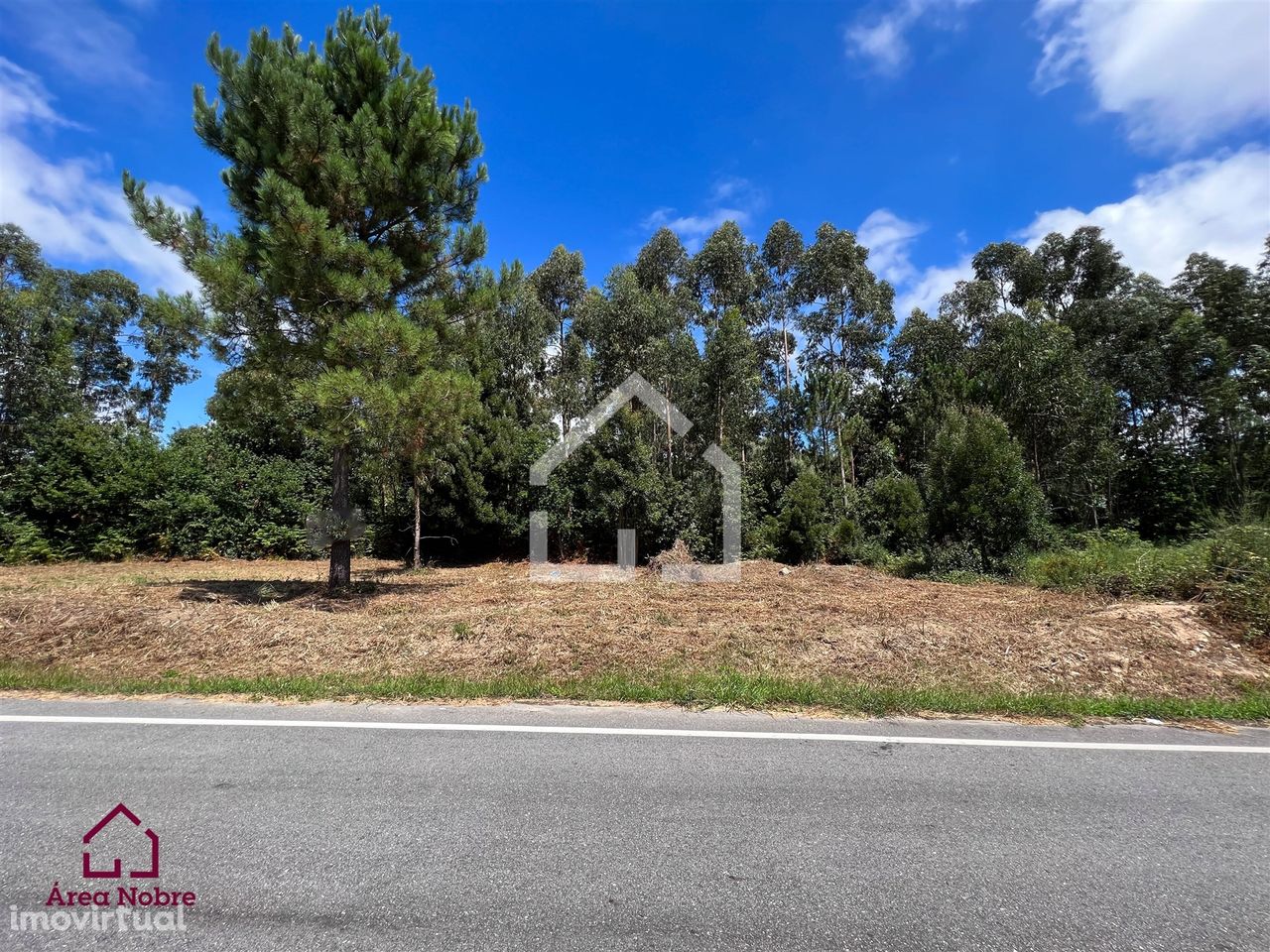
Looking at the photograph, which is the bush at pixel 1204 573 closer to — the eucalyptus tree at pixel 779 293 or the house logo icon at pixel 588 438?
the house logo icon at pixel 588 438

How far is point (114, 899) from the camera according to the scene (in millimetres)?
2326

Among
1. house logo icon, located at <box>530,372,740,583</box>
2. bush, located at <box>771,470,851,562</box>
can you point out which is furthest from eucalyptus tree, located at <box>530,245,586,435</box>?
bush, located at <box>771,470,851,562</box>

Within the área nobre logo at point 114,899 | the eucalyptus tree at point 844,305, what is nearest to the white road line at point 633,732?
the área nobre logo at point 114,899

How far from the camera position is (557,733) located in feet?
13.9

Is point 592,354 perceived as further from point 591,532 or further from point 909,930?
point 909,930

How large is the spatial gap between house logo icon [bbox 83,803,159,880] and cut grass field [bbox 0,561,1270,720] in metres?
2.26

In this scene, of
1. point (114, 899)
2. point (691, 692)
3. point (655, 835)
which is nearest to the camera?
point (114, 899)

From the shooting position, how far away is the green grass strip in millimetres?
4887

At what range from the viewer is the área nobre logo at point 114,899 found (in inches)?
85.0

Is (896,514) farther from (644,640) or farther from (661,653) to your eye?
(661,653)

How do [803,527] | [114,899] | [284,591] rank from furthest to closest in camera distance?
[803,527], [284,591], [114,899]

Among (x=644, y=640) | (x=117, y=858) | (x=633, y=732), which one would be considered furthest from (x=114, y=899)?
(x=644, y=640)

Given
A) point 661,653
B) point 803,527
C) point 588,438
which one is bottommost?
point 661,653

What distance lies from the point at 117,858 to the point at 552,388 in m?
18.2
